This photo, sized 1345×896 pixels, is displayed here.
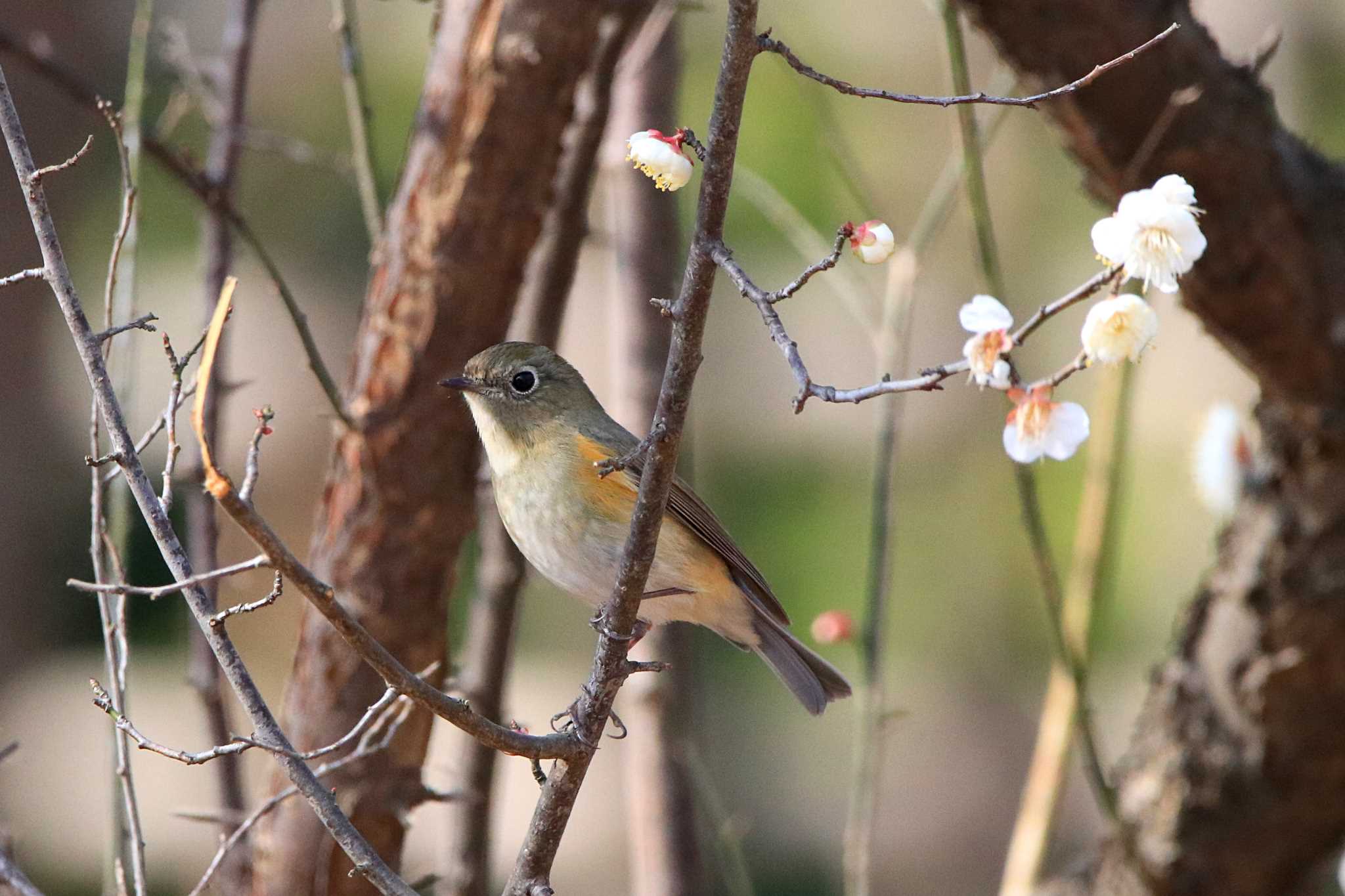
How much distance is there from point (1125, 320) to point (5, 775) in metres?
7.53

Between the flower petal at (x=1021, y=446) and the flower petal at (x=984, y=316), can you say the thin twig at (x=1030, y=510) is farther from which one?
the flower petal at (x=984, y=316)

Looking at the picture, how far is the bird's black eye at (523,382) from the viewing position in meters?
2.58

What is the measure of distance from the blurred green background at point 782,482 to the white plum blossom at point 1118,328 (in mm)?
5564

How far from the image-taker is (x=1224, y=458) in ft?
10.8

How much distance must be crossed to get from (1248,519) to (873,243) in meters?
2.23

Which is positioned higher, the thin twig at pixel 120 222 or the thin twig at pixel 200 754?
the thin twig at pixel 120 222

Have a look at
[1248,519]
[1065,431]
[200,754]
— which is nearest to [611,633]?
[200,754]

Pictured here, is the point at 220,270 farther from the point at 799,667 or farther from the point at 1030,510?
the point at 1030,510

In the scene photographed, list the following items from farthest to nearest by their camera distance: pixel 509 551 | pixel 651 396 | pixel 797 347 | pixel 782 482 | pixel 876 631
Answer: pixel 782 482 → pixel 651 396 → pixel 509 551 → pixel 876 631 → pixel 797 347

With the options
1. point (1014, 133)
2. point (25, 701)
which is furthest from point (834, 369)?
point (25, 701)

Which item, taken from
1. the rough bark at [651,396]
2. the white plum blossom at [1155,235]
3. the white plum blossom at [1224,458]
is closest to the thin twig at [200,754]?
the white plum blossom at [1155,235]

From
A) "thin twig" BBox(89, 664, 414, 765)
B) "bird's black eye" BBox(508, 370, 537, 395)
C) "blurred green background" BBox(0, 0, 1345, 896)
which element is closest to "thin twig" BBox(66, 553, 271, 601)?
"thin twig" BBox(89, 664, 414, 765)

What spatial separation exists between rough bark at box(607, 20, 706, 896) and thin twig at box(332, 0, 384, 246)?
0.98 meters

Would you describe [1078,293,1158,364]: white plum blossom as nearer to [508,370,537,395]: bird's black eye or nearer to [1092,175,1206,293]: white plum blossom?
[1092,175,1206,293]: white plum blossom
